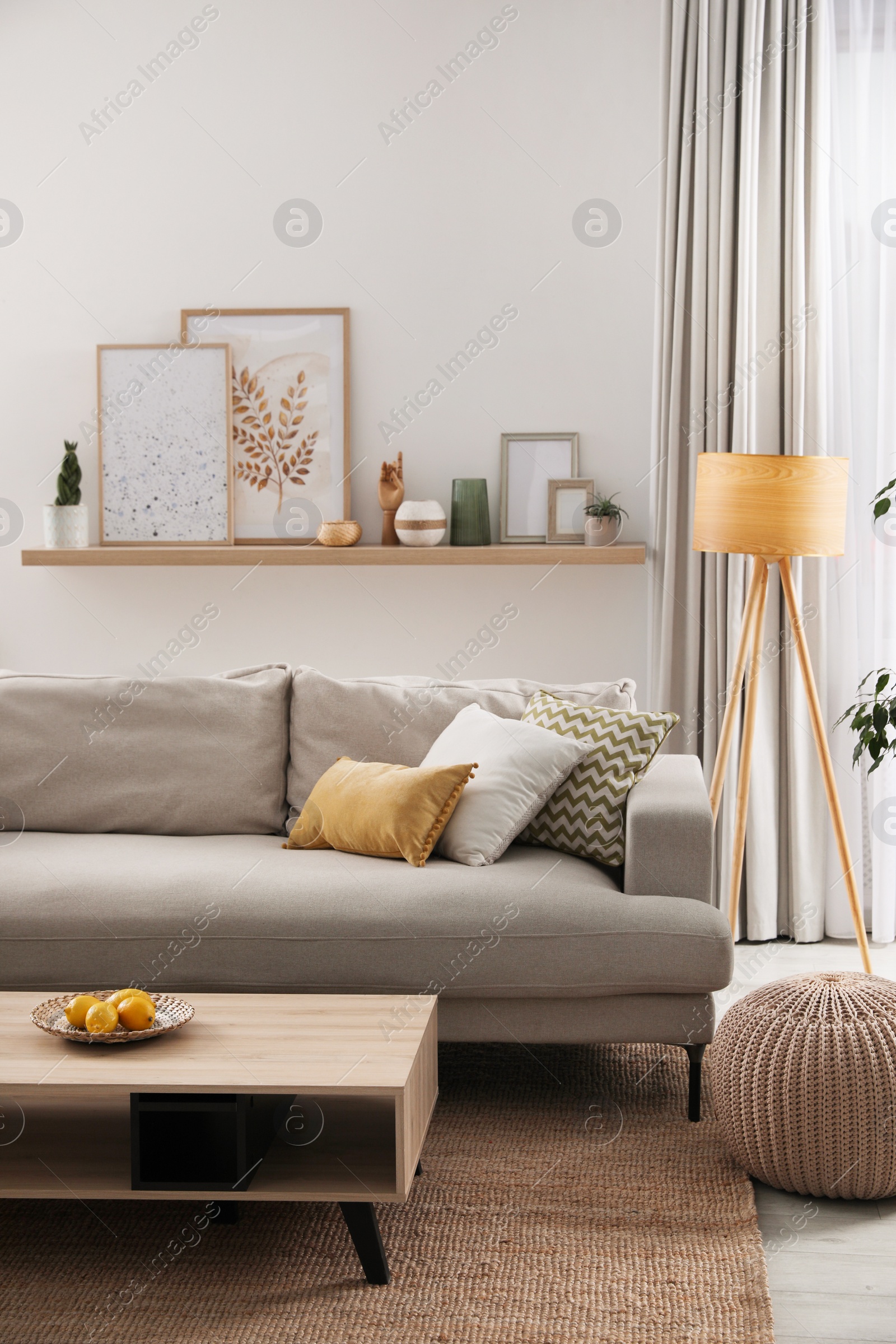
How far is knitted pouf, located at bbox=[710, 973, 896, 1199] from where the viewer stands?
6.98 feet

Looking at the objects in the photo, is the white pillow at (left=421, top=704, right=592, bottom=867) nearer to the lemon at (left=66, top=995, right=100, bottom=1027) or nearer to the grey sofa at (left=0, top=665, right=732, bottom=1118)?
the grey sofa at (left=0, top=665, right=732, bottom=1118)

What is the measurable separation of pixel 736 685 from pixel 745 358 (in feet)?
3.28

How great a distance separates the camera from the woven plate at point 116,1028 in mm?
2021

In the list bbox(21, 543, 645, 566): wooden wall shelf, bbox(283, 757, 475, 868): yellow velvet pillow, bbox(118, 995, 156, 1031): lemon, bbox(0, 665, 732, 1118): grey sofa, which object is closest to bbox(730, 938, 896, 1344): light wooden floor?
bbox(0, 665, 732, 1118): grey sofa

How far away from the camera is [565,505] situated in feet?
13.0

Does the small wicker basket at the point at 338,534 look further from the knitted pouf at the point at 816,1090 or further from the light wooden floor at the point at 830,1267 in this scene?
the light wooden floor at the point at 830,1267

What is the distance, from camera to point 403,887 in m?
2.59

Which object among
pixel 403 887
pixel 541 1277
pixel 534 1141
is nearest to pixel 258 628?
pixel 403 887

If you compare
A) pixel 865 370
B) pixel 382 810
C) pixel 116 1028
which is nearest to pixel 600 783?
pixel 382 810

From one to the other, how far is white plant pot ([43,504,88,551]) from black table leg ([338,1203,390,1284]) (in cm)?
260

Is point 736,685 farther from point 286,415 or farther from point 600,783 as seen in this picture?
point 286,415

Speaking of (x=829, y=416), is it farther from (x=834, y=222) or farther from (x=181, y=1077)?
(x=181, y=1077)

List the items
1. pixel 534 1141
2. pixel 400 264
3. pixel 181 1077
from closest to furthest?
pixel 181 1077 < pixel 534 1141 < pixel 400 264

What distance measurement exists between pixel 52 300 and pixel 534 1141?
122 inches
